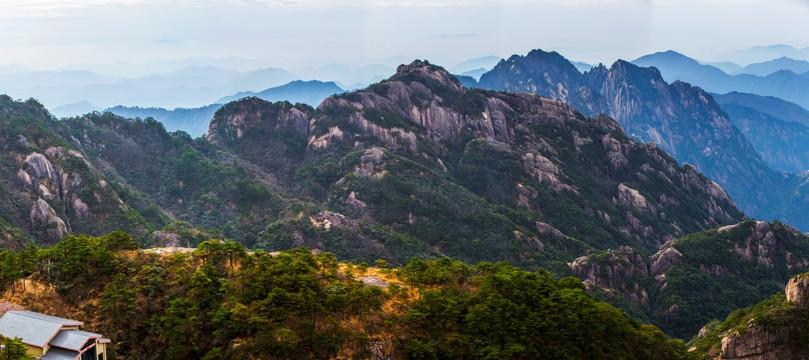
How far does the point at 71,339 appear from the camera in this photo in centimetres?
2827

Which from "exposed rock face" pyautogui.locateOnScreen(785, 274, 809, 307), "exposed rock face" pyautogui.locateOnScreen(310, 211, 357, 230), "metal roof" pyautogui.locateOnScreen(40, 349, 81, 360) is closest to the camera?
"metal roof" pyautogui.locateOnScreen(40, 349, 81, 360)

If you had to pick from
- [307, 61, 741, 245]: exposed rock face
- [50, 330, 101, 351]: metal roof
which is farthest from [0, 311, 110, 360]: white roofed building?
[307, 61, 741, 245]: exposed rock face

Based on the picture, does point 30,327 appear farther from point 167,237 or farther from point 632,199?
point 632,199

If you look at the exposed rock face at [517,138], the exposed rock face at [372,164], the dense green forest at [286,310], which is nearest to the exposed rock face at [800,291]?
the dense green forest at [286,310]

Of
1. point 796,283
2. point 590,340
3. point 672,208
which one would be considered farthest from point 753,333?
point 672,208

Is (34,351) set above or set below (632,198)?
below

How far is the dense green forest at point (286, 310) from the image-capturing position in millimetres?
32156

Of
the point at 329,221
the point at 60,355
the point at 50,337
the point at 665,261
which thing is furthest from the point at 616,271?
the point at 50,337

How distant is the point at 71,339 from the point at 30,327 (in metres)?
2.07

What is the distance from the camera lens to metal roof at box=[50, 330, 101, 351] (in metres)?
28.0

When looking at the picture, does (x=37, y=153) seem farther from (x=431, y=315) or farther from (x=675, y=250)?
(x=675, y=250)

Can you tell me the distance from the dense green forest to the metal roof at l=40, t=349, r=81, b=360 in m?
3.77

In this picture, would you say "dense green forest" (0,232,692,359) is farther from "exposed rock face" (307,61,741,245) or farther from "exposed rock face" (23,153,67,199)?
"exposed rock face" (307,61,741,245)

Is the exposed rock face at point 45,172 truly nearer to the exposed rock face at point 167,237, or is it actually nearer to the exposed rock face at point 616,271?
the exposed rock face at point 167,237
